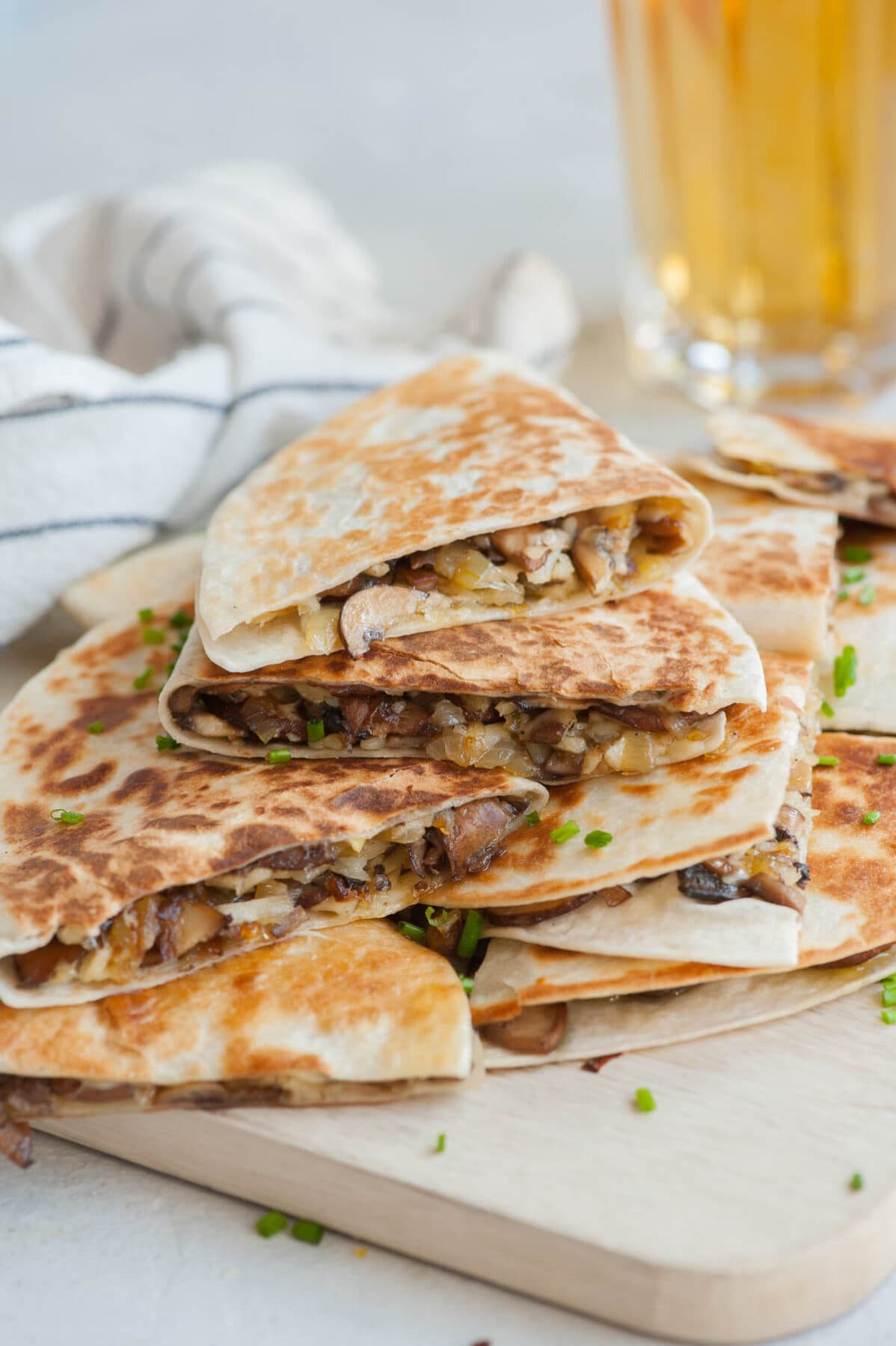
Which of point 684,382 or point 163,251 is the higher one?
point 163,251

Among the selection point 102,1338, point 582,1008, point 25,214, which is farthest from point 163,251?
point 102,1338

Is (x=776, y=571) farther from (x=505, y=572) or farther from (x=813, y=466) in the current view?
(x=505, y=572)

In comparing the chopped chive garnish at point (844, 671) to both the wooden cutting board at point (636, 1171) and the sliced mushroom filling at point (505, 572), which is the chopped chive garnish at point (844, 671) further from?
the wooden cutting board at point (636, 1171)

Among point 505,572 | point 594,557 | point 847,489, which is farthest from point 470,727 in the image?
point 847,489

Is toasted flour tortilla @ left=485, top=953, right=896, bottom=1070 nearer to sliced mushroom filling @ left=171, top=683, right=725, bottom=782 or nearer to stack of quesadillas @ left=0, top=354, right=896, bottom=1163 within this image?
stack of quesadillas @ left=0, top=354, right=896, bottom=1163

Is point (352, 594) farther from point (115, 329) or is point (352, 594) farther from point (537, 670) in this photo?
point (115, 329)

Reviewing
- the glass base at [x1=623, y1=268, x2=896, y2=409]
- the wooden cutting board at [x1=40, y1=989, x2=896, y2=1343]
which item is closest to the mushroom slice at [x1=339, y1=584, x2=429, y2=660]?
the wooden cutting board at [x1=40, y1=989, x2=896, y2=1343]

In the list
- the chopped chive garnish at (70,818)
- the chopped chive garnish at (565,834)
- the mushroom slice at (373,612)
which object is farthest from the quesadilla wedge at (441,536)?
the chopped chive garnish at (565,834)
